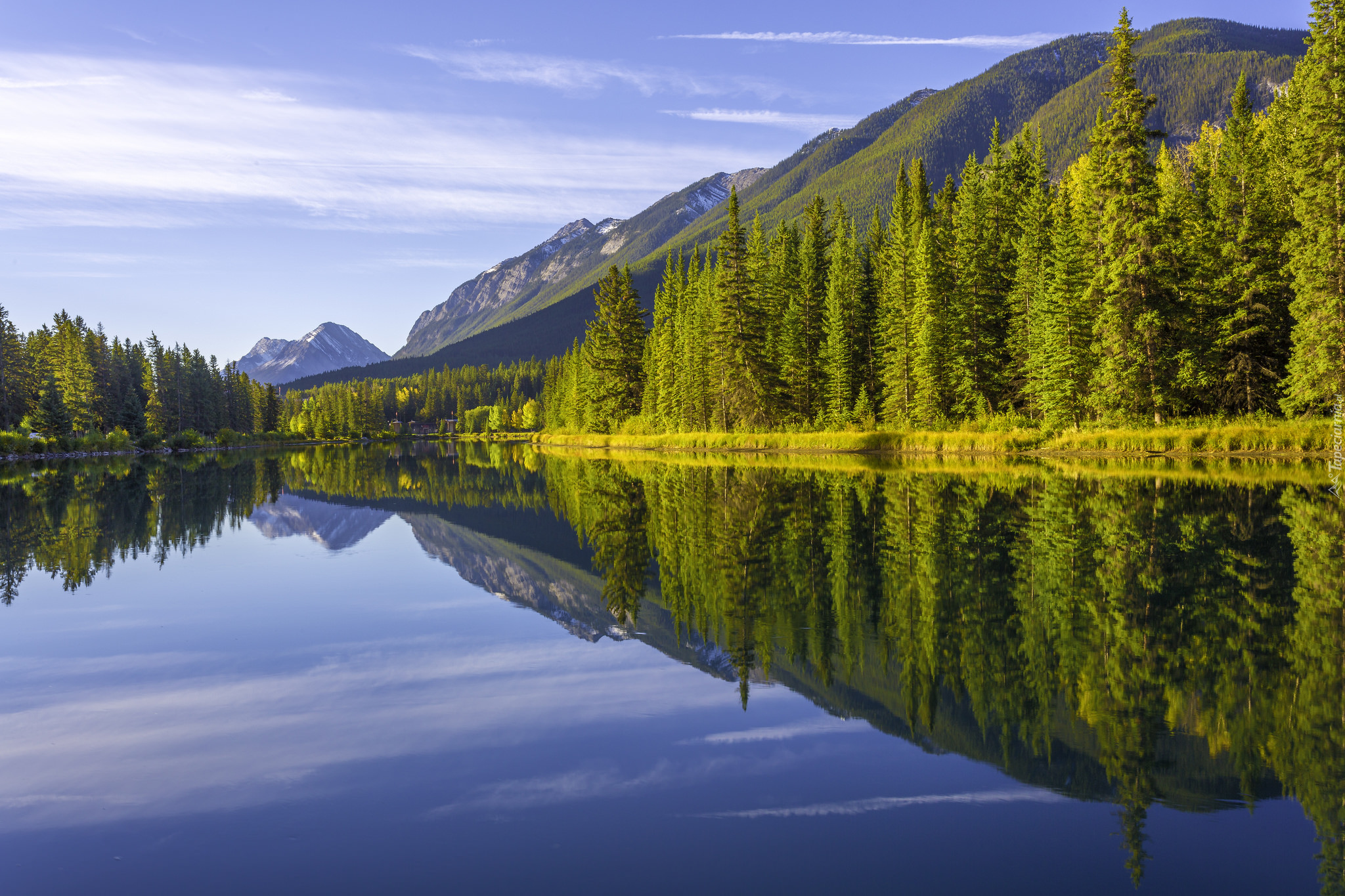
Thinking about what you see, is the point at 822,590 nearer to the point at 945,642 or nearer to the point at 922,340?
the point at 945,642

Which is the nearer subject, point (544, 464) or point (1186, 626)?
point (1186, 626)

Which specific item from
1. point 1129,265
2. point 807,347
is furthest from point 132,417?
point 1129,265

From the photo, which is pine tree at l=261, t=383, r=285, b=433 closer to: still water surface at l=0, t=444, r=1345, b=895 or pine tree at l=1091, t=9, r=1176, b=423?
pine tree at l=1091, t=9, r=1176, b=423

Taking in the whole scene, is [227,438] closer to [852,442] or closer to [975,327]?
[852,442]

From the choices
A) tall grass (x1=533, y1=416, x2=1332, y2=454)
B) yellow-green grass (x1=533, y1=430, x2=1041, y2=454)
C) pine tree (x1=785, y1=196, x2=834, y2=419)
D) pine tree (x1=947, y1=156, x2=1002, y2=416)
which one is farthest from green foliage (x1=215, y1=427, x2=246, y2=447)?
pine tree (x1=947, y1=156, x2=1002, y2=416)

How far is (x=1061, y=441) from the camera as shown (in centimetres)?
4272

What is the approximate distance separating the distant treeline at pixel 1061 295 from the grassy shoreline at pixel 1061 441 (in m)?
1.39

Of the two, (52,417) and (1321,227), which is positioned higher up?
(1321,227)

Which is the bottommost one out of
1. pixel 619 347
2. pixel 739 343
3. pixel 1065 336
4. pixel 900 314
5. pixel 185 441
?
pixel 185 441

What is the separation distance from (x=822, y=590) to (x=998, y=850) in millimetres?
6677

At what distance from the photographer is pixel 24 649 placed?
9.93m

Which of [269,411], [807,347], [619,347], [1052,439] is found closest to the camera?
[1052,439]

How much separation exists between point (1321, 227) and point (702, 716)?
3843cm

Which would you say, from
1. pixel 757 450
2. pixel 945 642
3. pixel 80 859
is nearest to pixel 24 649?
pixel 80 859
